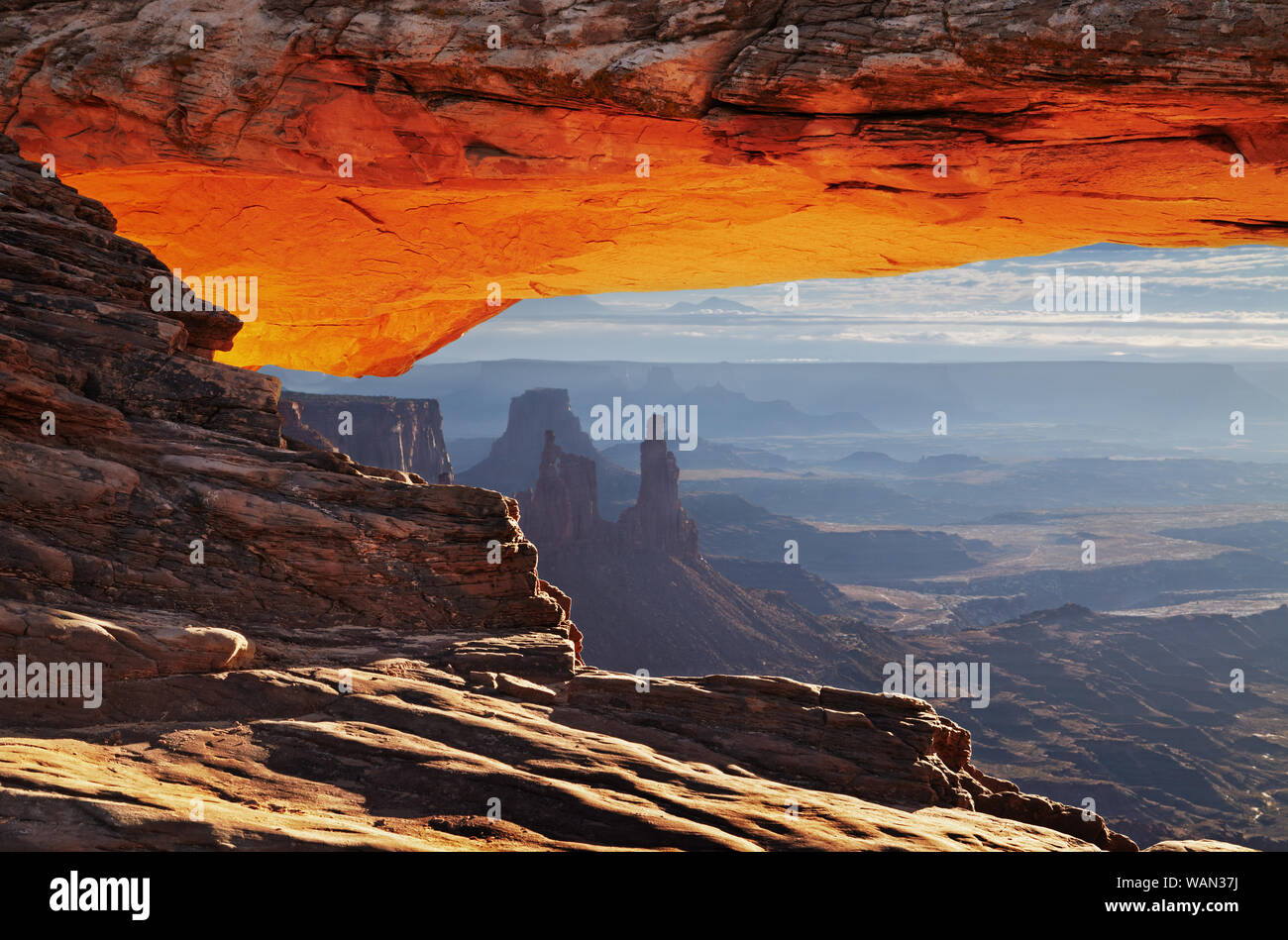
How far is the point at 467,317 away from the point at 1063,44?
19.1 metres

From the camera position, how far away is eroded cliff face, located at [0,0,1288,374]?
12281mm

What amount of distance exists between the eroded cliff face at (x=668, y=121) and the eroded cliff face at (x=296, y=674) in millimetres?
2708

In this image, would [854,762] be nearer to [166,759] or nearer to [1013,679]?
[166,759]

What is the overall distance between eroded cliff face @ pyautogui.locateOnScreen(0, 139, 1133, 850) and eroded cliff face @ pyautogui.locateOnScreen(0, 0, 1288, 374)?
8.89ft

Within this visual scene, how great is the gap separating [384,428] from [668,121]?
120 metres

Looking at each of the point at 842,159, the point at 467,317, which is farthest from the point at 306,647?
the point at 467,317

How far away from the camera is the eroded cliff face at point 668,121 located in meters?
12.3

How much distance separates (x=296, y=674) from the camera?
10773mm

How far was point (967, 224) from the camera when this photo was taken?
55.4 ft
